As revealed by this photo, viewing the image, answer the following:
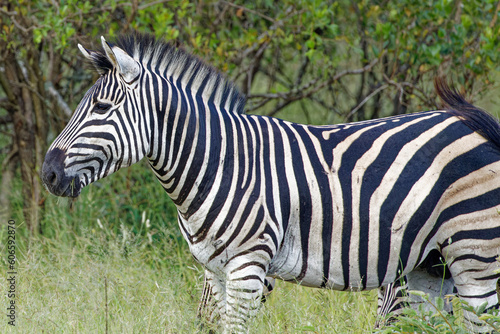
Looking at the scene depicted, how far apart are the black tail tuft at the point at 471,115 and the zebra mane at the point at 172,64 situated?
1301 mm

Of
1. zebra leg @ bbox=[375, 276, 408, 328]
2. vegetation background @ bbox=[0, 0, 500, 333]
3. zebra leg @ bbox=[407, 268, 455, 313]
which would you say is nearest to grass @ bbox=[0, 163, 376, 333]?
vegetation background @ bbox=[0, 0, 500, 333]

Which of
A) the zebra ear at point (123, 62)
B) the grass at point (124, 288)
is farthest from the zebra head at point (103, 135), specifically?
the grass at point (124, 288)

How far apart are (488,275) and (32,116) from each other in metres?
4.81

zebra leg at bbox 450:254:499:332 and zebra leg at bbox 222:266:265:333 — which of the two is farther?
zebra leg at bbox 450:254:499:332

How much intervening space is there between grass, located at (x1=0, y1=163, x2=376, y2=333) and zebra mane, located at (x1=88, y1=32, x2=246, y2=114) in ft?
3.53

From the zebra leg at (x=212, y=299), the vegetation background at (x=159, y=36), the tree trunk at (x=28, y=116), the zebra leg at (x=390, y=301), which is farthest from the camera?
the tree trunk at (x=28, y=116)

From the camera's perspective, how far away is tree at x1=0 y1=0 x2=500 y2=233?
17.0 feet

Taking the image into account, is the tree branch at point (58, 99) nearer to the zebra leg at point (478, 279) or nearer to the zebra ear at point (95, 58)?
the zebra ear at point (95, 58)

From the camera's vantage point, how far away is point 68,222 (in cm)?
550

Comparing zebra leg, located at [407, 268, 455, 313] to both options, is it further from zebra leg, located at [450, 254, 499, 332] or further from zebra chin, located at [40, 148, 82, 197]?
zebra chin, located at [40, 148, 82, 197]

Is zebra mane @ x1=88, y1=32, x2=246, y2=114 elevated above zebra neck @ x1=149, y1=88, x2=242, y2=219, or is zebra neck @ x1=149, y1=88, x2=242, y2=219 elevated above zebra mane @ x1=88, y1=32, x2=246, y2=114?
zebra mane @ x1=88, y1=32, x2=246, y2=114

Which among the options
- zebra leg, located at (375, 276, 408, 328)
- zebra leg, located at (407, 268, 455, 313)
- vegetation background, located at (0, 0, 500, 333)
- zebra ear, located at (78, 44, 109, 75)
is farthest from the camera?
vegetation background, located at (0, 0, 500, 333)

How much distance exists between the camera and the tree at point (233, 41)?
5176 mm

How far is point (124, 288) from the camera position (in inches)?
157
